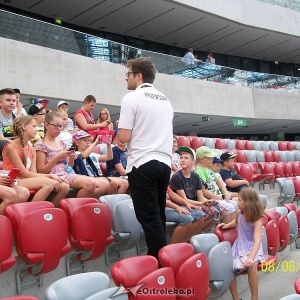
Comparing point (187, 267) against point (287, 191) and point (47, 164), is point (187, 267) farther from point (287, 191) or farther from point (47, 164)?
point (287, 191)

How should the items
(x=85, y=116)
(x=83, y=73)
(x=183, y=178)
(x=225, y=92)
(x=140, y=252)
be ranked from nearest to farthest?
1. (x=140, y=252)
2. (x=183, y=178)
3. (x=85, y=116)
4. (x=83, y=73)
5. (x=225, y=92)

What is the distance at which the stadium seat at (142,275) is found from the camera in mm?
1974

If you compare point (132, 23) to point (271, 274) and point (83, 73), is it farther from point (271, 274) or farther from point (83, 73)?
point (271, 274)

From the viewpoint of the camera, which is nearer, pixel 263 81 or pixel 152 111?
pixel 152 111

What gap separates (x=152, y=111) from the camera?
253 cm

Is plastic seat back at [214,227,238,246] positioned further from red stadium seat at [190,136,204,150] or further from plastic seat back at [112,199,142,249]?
red stadium seat at [190,136,204,150]

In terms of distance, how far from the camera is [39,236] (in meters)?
2.45

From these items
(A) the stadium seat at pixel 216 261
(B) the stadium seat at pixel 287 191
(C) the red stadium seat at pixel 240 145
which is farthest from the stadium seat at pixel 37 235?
(C) the red stadium seat at pixel 240 145

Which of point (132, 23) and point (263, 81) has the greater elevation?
point (132, 23)

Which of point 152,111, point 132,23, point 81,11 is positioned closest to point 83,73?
point 81,11

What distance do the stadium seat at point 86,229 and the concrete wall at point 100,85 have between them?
5856 mm

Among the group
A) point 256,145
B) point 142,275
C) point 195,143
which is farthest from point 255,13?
point 142,275

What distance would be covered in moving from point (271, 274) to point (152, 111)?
7.27ft

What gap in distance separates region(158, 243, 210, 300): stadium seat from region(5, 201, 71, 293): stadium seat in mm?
636
